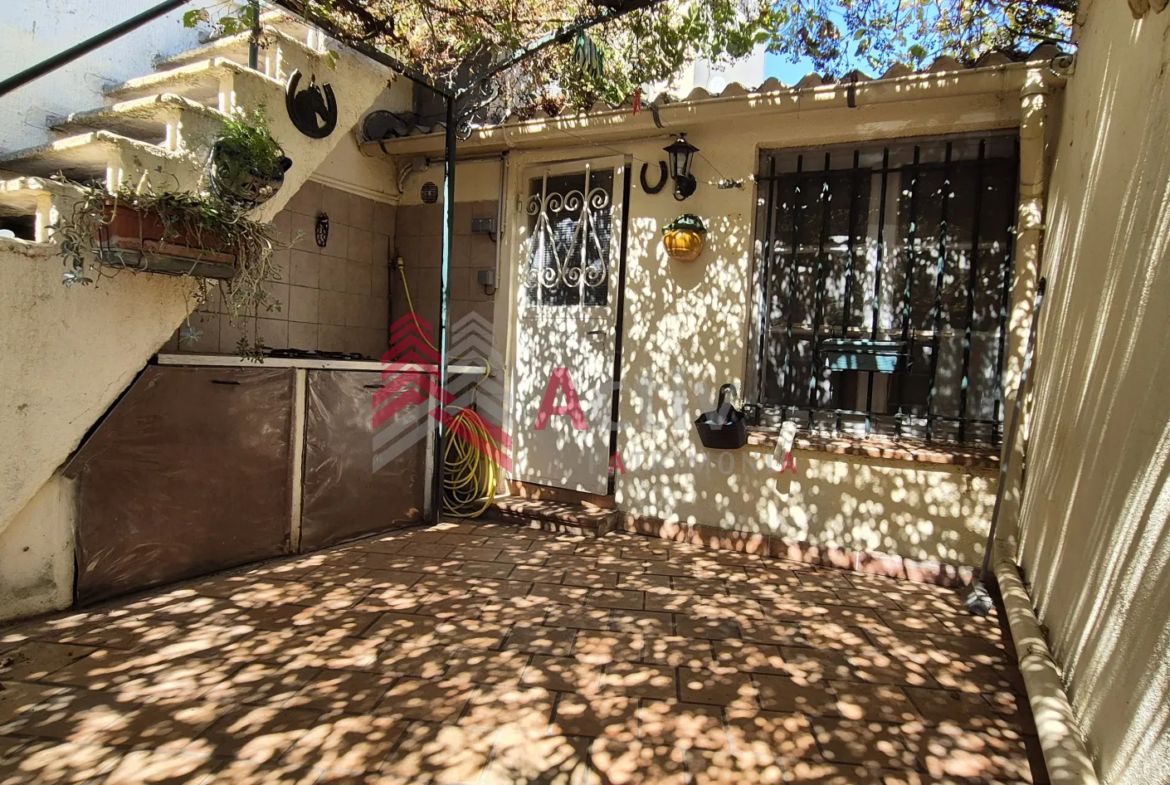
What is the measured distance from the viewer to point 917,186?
352 cm

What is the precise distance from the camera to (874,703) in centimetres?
218

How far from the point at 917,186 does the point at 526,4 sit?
3220 millimetres

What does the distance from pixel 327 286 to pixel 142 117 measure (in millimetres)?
1857

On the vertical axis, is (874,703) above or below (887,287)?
below

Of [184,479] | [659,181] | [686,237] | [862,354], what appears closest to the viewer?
[184,479]

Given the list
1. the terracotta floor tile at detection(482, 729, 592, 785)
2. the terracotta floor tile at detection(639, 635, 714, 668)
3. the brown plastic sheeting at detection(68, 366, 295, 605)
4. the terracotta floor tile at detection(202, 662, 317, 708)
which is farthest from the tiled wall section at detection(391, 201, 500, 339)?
the terracotta floor tile at detection(482, 729, 592, 785)

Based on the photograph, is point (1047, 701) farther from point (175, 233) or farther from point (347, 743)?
point (175, 233)

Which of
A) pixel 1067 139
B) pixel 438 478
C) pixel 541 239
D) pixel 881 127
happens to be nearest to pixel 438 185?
pixel 541 239

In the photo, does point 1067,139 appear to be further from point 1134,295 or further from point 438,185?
point 438,185

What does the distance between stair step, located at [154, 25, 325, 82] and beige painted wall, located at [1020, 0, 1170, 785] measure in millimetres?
3246

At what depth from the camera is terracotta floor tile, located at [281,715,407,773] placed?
69.7 inches

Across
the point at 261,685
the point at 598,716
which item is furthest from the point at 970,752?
the point at 261,685

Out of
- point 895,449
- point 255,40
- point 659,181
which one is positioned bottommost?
point 895,449

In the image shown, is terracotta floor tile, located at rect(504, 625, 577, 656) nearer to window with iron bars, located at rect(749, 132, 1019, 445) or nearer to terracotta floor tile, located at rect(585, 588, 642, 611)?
terracotta floor tile, located at rect(585, 588, 642, 611)
